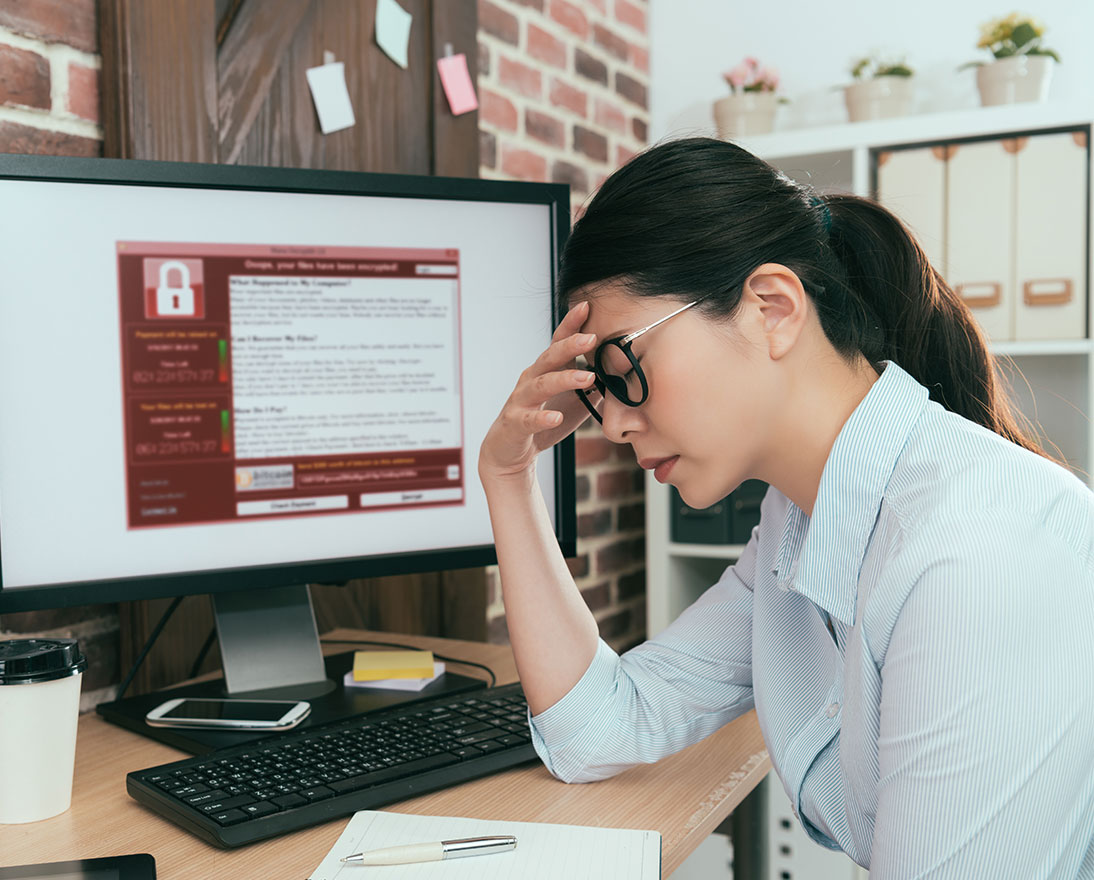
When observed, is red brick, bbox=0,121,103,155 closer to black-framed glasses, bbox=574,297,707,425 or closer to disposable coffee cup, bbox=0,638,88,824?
disposable coffee cup, bbox=0,638,88,824

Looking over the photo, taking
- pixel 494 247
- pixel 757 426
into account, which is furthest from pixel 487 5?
pixel 757 426

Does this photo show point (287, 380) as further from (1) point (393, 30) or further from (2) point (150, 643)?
(1) point (393, 30)

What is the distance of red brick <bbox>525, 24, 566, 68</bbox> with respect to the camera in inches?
71.4

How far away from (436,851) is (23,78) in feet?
2.86

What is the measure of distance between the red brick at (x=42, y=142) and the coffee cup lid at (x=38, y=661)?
54 cm

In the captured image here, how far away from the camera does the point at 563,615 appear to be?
0.93 meters

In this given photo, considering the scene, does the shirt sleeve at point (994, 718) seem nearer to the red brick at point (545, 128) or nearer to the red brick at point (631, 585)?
the red brick at point (545, 128)

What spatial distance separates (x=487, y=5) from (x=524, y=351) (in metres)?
0.87

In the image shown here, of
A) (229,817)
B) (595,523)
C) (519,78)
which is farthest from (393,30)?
(229,817)

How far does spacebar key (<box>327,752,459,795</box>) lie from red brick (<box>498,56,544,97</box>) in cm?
127

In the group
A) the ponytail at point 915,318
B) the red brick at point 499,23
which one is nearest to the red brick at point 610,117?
the red brick at point 499,23

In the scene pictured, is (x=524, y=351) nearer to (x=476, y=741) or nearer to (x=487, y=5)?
(x=476, y=741)

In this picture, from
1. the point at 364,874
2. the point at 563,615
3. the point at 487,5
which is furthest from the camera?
the point at 487,5

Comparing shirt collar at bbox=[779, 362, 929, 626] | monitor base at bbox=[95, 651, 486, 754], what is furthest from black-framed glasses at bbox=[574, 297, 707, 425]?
monitor base at bbox=[95, 651, 486, 754]
